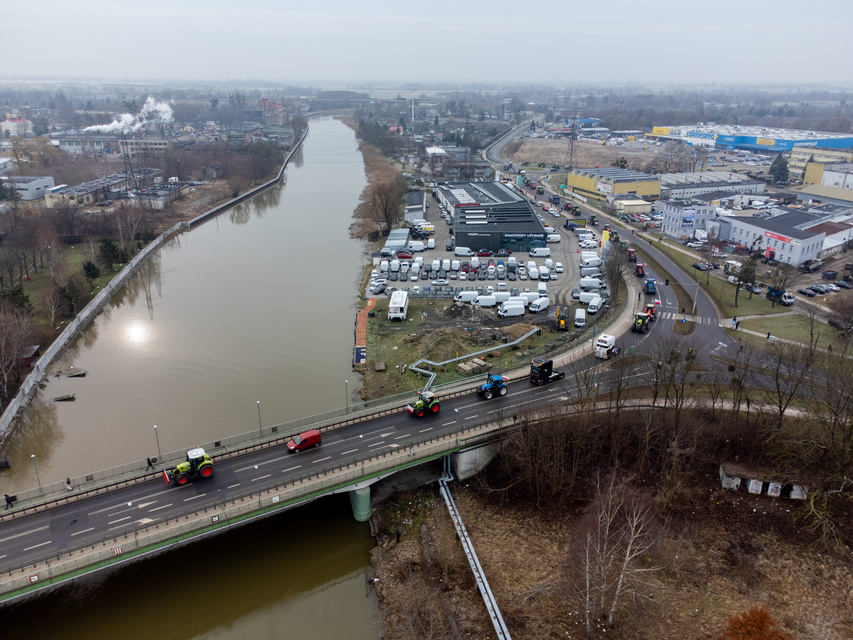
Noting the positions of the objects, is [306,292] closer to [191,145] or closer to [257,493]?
[257,493]

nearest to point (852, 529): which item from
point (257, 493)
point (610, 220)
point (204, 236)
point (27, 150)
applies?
point (257, 493)

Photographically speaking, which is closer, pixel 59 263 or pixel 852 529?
pixel 852 529

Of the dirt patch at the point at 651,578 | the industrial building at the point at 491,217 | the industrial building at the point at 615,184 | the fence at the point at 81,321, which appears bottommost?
the dirt patch at the point at 651,578

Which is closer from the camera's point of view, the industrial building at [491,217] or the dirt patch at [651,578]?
the dirt patch at [651,578]

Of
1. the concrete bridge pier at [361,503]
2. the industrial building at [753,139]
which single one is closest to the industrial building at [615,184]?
the industrial building at [753,139]

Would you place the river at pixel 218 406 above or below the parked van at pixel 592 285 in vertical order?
below

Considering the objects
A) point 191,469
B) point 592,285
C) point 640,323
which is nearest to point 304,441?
point 191,469

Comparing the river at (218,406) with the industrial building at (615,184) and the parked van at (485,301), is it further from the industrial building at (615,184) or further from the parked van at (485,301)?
the industrial building at (615,184)
